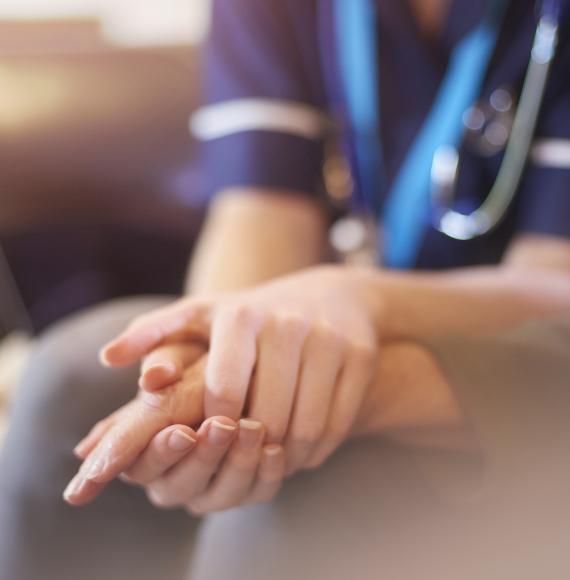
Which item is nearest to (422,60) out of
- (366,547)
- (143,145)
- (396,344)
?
(396,344)

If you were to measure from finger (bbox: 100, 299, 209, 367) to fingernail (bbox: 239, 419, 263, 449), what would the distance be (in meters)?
0.07

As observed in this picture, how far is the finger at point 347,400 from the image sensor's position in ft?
1.02

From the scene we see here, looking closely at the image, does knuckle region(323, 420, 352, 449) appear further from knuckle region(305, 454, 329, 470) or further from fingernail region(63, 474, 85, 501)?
fingernail region(63, 474, 85, 501)

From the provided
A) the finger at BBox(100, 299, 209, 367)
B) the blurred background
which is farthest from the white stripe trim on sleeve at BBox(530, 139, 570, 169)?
the blurred background

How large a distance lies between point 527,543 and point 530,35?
326 millimetres

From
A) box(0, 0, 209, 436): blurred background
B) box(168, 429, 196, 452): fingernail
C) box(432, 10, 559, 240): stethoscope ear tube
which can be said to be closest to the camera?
box(168, 429, 196, 452): fingernail

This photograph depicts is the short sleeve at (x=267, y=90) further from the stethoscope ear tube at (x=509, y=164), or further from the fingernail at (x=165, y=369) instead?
the fingernail at (x=165, y=369)

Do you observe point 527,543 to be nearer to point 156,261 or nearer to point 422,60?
point 422,60

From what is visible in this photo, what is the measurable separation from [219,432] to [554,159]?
1.06 ft

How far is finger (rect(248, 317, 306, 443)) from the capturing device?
0.96ft

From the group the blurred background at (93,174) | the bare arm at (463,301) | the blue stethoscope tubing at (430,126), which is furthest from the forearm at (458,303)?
the blurred background at (93,174)

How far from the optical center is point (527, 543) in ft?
0.93

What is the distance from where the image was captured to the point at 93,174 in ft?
2.81

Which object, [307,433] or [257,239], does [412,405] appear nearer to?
[307,433]
